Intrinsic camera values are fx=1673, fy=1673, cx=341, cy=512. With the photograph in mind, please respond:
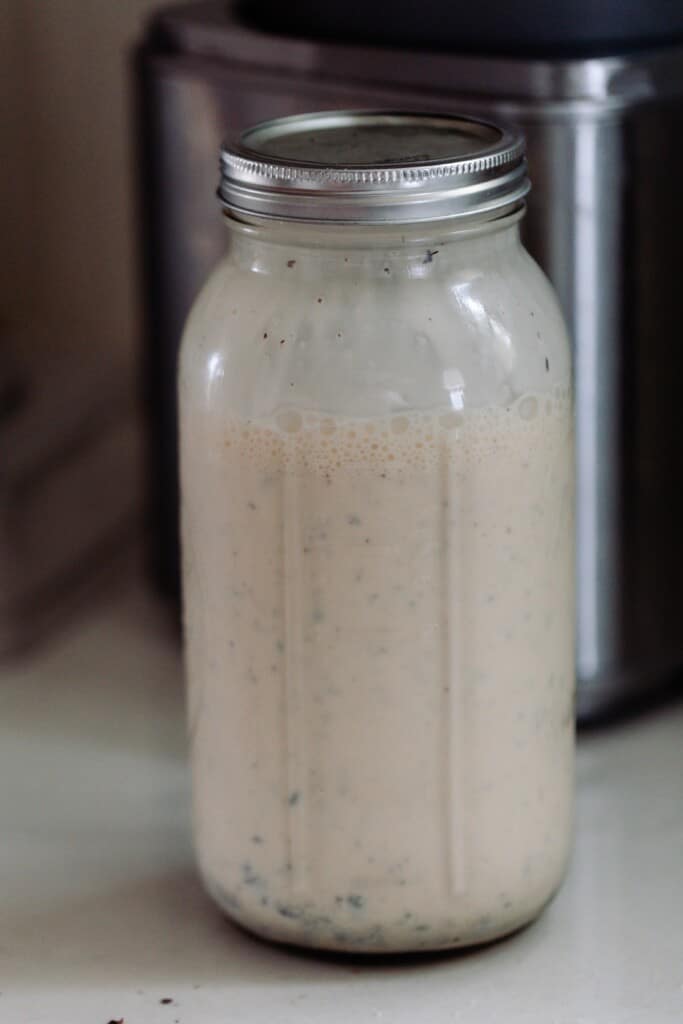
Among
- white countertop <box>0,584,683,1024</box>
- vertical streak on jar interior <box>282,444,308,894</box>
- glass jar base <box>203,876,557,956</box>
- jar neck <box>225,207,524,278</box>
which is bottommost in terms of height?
white countertop <box>0,584,683,1024</box>

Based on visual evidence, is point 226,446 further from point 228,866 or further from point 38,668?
point 38,668

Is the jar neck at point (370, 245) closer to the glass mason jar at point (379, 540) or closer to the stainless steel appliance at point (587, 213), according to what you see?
the glass mason jar at point (379, 540)

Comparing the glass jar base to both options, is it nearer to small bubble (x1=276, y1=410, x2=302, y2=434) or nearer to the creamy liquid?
the creamy liquid

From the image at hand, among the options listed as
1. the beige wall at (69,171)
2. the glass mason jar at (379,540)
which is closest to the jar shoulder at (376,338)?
the glass mason jar at (379,540)

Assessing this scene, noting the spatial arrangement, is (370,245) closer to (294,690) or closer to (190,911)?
(294,690)

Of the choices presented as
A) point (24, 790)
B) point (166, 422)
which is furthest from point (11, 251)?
point (24, 790)

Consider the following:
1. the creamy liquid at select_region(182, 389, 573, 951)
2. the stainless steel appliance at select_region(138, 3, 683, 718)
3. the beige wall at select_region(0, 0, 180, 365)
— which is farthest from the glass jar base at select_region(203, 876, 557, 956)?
the beige wall at select_region(0, 0, 180, 365)

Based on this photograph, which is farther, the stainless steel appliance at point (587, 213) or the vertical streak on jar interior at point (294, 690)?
the stainless steel appliance at point (587, 213)
